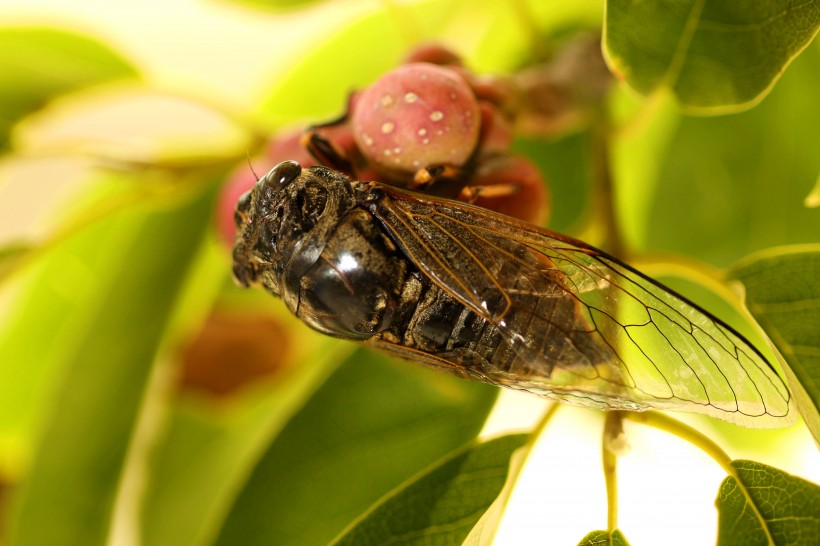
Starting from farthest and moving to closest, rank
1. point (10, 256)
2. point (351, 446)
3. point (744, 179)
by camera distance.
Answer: point (744, 179) < point (10, 256) < point (351, 446)

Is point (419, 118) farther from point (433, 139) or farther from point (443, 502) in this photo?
point (443, 502)

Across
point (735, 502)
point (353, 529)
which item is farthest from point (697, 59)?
point (353, 529)

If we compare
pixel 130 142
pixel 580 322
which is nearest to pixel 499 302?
pixel 580 322

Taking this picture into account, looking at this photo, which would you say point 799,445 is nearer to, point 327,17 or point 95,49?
point 95,49

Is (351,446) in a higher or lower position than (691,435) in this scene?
lower

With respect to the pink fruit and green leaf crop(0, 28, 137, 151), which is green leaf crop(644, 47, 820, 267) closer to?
the pink fruit

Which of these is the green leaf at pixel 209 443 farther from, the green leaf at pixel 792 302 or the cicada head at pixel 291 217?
the green leaf at pixel 792 302
